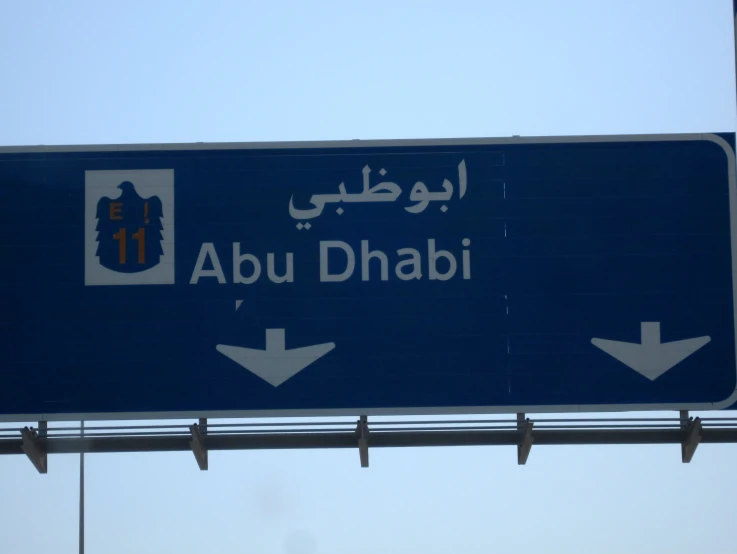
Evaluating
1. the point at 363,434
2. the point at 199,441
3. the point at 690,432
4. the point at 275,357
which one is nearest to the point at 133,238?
the point at 275,357

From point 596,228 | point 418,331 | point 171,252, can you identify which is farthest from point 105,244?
point 596,228

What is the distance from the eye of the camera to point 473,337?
14906mm

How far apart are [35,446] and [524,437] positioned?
15.5 feet

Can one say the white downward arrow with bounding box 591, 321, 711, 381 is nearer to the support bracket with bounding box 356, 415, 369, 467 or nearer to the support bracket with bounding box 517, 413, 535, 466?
the support bracket with bounding box 517, 413, 535, 466

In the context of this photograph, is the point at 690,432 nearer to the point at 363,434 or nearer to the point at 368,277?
the point at 363,434

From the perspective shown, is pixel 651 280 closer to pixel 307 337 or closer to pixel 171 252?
pixel 307 337

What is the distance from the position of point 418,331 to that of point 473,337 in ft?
1.75

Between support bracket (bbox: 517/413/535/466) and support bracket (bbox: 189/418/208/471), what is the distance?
119 inches

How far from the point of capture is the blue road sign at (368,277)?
583 inches

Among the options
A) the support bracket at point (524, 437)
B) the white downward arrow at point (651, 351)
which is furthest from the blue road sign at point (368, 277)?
the support bracket at point (524, 437)

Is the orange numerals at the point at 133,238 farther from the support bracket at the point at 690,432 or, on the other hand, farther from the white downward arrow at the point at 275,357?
the support bracket at the point at 690,432

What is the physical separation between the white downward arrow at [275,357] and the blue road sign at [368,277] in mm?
19

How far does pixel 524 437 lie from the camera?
14820 mm

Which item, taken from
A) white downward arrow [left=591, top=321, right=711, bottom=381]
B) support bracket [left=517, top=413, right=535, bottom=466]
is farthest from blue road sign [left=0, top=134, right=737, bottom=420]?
support bracket [left=517, top=413, right=535, bottom=466]
